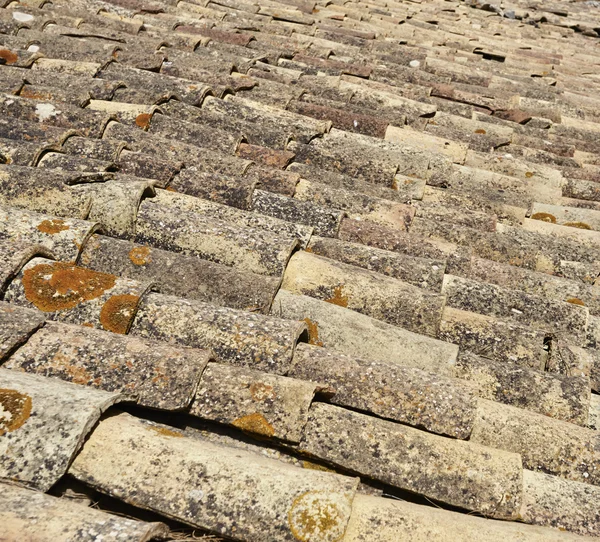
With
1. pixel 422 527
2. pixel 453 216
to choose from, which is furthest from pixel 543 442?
pixel 453 216

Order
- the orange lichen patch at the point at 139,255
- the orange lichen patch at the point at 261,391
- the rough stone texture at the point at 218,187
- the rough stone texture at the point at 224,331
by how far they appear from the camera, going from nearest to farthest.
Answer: the orange lichen patch at the point at 261,391, the rough stone texture at the point at 224,331, the orange lichen patch at the point at 139,255, the rough stone texture at the point at 218,187

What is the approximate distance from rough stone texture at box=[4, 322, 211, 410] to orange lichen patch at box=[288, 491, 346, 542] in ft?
1.90

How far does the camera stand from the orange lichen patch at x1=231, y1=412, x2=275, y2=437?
241cm

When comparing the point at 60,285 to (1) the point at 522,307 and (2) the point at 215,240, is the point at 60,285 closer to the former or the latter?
(2) the point at 215,240

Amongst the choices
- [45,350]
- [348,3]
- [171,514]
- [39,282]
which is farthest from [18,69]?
[348,3]

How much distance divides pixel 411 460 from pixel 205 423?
76cm

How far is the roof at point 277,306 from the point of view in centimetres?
208

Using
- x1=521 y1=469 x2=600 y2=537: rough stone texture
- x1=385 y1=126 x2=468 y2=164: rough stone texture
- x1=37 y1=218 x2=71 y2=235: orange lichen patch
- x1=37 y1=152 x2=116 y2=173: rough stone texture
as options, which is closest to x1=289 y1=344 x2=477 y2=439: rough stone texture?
x1=521 y1=469 x2=600 y2=537: rough stone texture

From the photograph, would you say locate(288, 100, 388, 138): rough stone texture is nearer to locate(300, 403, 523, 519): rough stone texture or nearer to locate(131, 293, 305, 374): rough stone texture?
locate(131, 293, 305, 374): rough stone texture

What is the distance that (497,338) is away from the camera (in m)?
3.21

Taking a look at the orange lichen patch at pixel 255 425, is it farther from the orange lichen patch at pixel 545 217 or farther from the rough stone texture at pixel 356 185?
the orange lichen patch at pixel 545 217

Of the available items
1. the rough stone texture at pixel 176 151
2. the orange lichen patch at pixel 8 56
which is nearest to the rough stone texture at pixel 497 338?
the rough stone texture at pixel 176 151

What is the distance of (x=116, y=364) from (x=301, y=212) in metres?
1.72

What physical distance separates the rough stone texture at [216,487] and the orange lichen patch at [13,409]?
0.21 meters
